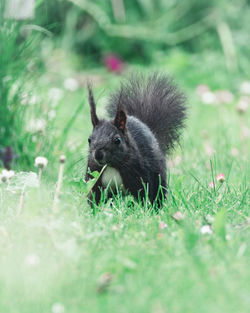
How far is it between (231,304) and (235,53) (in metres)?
5.49

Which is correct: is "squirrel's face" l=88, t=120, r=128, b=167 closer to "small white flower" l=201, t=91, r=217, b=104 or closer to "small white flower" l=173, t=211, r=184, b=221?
"small white flower" l=173, t=211, r=184, b=221

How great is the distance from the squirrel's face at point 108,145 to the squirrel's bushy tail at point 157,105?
0.54 metres

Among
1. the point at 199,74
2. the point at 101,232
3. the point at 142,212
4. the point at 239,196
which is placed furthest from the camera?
the point at 199,74

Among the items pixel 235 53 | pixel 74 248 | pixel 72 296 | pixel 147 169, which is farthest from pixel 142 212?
pixel 235 53

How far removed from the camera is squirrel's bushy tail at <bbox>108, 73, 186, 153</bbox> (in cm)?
345

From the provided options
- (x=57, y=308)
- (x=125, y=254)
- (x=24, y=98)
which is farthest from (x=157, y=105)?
(x=57, y=308)

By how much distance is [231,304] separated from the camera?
6.24 feet

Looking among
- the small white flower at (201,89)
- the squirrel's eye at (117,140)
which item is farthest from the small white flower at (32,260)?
the small white flower at (201,89)

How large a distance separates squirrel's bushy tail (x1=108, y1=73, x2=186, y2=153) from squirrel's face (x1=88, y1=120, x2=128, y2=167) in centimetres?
54

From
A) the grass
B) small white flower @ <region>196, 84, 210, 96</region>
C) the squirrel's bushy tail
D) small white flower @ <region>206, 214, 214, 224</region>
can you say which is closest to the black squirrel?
the squirrel's bushy tail

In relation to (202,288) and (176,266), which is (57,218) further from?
(202,288)

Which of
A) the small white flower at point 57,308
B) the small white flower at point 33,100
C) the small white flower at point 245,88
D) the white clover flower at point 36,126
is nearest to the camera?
the small white flower at point 57,308

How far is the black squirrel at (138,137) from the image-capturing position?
2859mm

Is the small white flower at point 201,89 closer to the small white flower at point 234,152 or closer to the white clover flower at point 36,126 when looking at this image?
the small white flower at point 234,152
